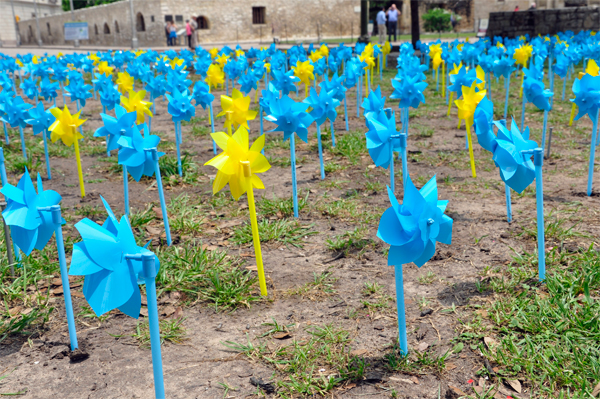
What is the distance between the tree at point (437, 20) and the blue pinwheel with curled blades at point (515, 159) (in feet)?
115

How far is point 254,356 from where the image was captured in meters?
2.38

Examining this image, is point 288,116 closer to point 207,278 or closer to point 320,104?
point 320,104

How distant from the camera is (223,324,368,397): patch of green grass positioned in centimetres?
214

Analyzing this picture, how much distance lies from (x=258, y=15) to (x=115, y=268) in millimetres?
35669

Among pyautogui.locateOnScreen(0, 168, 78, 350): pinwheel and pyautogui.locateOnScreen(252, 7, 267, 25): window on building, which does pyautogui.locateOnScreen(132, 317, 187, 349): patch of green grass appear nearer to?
pyautogui.locateOnScreen(0, 168, 78, 350): pinwheel

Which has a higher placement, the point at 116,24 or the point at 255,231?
the point at 116,24

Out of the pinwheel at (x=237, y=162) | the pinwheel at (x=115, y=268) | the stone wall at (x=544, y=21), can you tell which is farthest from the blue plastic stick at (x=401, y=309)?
the stone wall at (x=544, y=21)

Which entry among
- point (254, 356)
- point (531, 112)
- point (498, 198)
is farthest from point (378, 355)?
point (531, 112)

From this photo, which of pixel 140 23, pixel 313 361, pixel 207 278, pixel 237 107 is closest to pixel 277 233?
pixel 207 278

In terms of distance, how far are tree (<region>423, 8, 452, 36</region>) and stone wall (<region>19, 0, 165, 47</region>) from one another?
1805 centimetres

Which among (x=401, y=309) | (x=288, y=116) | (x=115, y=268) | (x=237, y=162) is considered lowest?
(x=401, y=309)

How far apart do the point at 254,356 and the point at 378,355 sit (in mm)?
559

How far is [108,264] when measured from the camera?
66.1 inches

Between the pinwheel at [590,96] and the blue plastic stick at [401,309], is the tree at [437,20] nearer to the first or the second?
the pinwheel at [590,96]
